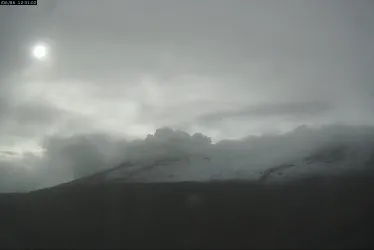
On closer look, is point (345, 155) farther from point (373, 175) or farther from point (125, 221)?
point (125, 221)

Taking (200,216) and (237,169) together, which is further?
(237,169)

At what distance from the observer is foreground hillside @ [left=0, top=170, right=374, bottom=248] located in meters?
39.0

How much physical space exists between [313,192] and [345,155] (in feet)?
110

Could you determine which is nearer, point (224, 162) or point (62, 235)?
point (62, 235)

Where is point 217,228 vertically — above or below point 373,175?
below

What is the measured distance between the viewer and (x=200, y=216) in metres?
47.2

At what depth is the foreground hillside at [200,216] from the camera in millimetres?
38969

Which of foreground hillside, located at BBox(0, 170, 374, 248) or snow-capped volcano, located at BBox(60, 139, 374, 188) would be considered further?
snow-capped volcano, located at BBox(60, 139, 374, 188)

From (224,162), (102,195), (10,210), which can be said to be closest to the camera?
(10,210)

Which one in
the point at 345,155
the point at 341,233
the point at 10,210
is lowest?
the point at 341,233

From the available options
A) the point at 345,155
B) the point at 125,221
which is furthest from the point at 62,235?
the point at 345,155

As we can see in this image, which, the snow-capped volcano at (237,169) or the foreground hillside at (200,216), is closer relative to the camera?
the foreground hillside at (200,216)

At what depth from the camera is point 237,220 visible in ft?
147

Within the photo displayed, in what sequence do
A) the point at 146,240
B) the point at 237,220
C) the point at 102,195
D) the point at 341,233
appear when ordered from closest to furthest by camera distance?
the point at 341,233, the point at 146,240, the point at 237,220, the point at 102,195
